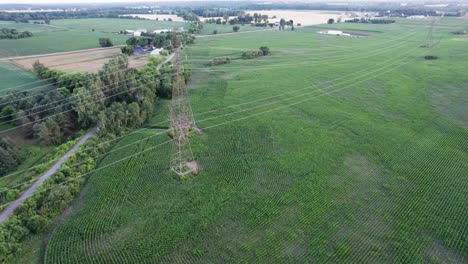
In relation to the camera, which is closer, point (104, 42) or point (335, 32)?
point (104, 42)

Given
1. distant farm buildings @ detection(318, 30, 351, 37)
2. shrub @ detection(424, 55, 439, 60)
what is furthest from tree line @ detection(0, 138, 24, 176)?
distant farm buildings @ detection(318, 30, 351, 37)

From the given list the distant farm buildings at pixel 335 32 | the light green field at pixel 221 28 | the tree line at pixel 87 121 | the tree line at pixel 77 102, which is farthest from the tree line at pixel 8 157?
the distant farm buildings at pixel 335 32

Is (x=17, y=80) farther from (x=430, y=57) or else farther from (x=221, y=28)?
(x=430, y=57)

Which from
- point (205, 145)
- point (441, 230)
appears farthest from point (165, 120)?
point (441, 230)

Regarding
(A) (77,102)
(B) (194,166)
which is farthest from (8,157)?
(B) (194,166)

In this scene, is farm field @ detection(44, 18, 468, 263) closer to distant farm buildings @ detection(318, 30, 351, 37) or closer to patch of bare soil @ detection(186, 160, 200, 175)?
patch of bare soil @ detection(186, 160, 200, 175)

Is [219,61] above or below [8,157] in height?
above
